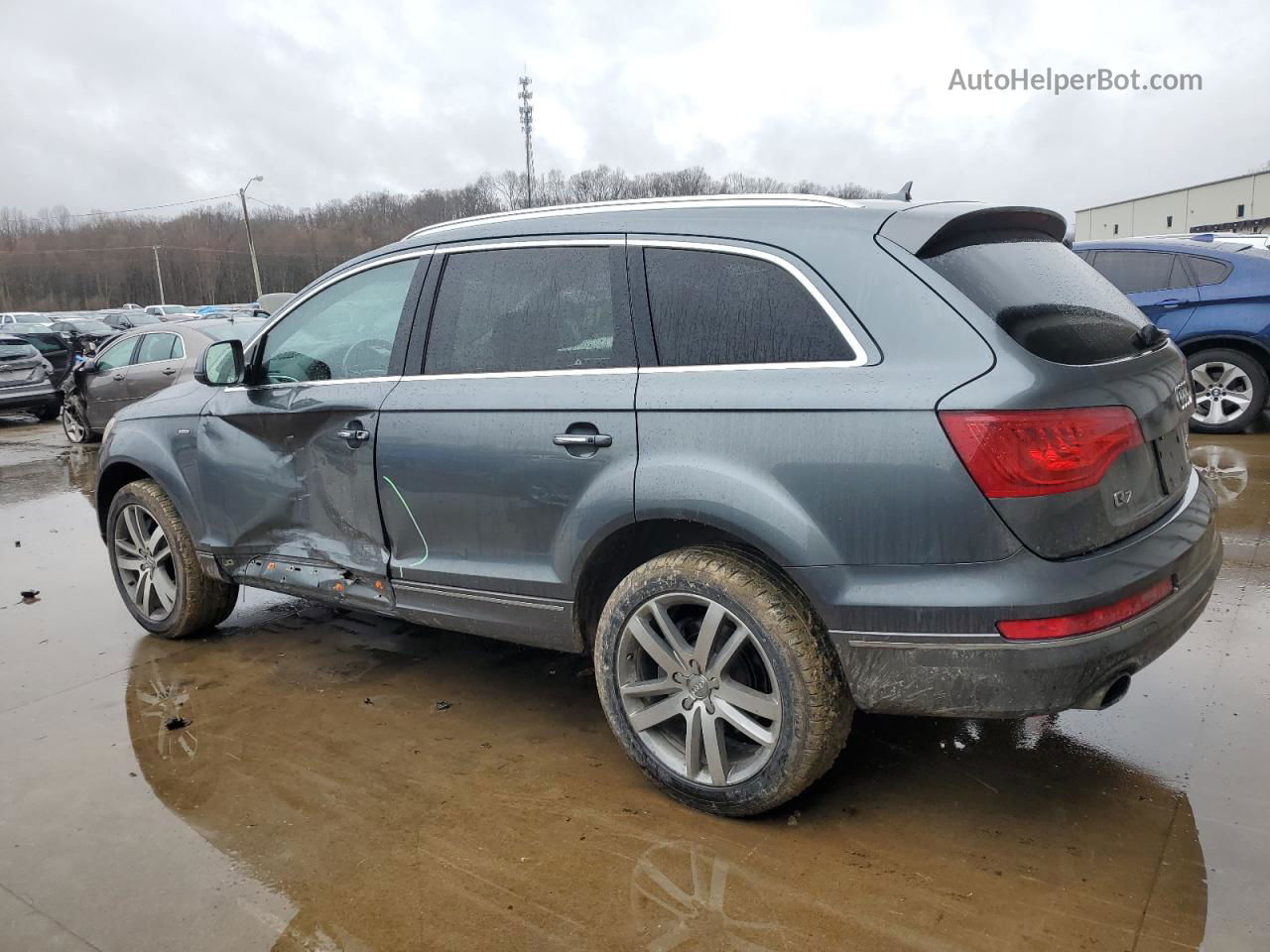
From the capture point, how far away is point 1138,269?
8.72 metres

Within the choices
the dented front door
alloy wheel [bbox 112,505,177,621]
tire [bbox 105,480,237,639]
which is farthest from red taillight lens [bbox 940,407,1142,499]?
alloy wheel [bbox 112,505,177,621]

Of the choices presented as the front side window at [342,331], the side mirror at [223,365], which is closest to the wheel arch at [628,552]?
the front side window at [342,331]

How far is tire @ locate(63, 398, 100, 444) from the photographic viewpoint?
1280 centimetres

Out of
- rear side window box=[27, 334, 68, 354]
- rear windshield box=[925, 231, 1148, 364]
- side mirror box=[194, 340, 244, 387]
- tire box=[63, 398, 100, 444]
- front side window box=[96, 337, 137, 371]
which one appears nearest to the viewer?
rear windshield box=[925, 231, 1148, 364]

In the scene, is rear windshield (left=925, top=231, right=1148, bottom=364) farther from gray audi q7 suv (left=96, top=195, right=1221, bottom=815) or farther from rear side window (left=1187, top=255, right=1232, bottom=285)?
→ rear side window (left=1187, top=255, right=1232, bottom=285)

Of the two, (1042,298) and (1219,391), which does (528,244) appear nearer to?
(1042,298)

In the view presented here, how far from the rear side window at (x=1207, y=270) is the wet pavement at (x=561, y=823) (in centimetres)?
516

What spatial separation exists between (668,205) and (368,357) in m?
1.40

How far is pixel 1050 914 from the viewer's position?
2.40 meters

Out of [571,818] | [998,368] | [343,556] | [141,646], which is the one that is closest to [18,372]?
[141,646]

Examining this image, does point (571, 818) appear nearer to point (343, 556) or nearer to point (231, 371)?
point (343, 556)

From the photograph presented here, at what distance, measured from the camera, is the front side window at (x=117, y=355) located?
39.8ft

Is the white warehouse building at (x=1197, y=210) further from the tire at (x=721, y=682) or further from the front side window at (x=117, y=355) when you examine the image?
the tire at (x=721, y=682)

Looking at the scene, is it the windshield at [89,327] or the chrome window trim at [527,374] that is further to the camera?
the windshield at [89,327]
